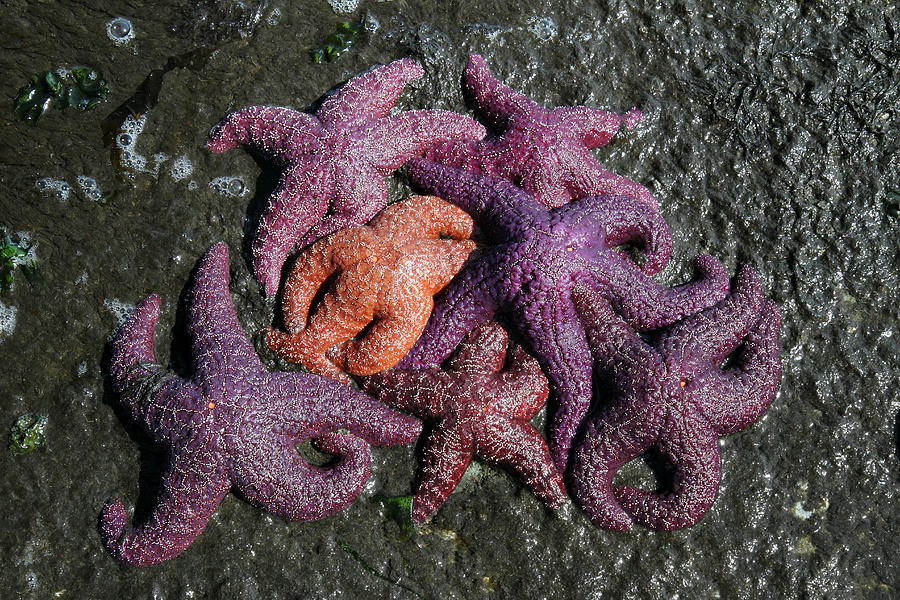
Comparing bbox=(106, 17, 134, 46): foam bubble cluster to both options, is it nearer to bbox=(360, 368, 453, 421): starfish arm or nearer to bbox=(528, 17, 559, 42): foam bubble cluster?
bbox=(528, 17, 559, 42): foam bubble cluster

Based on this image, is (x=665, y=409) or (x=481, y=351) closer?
(x=665, y=409)

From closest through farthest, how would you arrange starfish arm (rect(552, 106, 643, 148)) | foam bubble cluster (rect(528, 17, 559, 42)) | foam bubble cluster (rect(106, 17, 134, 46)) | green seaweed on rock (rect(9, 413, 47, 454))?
green seaweed on rock (rect(9, 413, 47, 454))
starfish arm (rect(552, 106, 643, 148))
foam bubble cluster (rect(106, 17, 134, 46))
foam bubble cluster (rect(528, 17, 559, 42))

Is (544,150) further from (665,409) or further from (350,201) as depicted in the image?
(665,409)

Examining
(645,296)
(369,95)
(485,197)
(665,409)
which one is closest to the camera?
(665,409)

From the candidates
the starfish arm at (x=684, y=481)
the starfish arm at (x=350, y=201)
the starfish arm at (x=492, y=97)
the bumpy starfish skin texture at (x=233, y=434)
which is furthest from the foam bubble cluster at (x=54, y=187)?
the starfish arm at (x=684, y=481)

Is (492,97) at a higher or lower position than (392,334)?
higher

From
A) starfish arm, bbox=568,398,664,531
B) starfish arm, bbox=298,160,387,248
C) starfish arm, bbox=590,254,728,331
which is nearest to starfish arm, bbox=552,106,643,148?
starfish arm, bbox=590,254,728,331

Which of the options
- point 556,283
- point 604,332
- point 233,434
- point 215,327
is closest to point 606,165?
point 556,283

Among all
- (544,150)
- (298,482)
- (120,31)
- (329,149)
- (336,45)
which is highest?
(544,150)
